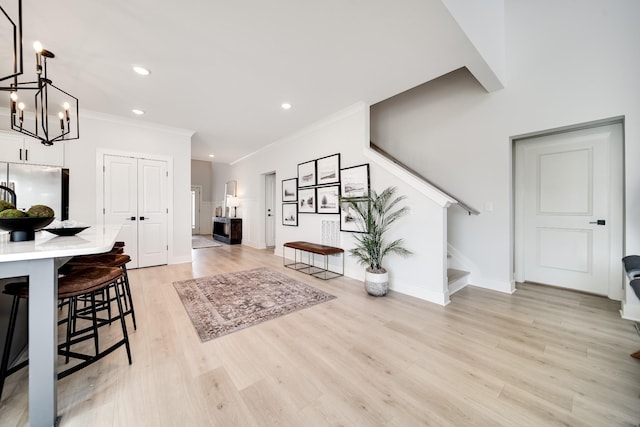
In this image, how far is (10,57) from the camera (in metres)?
2.54

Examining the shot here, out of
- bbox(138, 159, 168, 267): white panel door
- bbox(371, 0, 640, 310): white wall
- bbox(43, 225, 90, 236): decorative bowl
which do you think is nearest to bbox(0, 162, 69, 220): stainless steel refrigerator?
bbox(138, 159, 168, 267): white panel door

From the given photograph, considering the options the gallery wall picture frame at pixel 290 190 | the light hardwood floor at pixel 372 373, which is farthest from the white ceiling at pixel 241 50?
the light hardwood floor at pixel 372 373

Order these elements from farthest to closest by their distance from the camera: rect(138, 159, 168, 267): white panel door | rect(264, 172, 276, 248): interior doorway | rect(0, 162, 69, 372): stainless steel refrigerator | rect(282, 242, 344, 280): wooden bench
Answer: rect(264, 172, 276, 248): interior doorway, rect(138, 159, 168, 267): white panel door, rect(282, 242, 344, 280): wooden bench, rect(0, 162, 69, 372): stainless steel refrigerator

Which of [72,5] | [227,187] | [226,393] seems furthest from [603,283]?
[227,187]

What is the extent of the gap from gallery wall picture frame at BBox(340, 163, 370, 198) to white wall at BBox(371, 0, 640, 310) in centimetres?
114

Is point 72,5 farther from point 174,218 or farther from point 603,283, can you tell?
point 603,283

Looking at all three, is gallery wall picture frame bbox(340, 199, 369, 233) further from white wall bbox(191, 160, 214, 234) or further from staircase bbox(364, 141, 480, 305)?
white wall bbox(191, 160, 214, 234)

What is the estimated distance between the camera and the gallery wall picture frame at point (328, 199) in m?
4.12

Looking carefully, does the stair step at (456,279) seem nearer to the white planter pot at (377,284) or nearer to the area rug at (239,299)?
the white planter pot at (377,284)

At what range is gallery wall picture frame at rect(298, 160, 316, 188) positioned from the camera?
4.59 metres

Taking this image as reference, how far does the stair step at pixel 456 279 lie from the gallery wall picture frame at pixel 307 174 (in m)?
2.74

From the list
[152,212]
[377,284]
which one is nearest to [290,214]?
[152,212]

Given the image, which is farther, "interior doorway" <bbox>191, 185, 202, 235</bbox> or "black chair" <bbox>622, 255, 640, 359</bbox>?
"interior doorway" <bbox>191, 185, 202, 235</bbox>

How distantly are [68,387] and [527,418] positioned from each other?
2.71 meters
